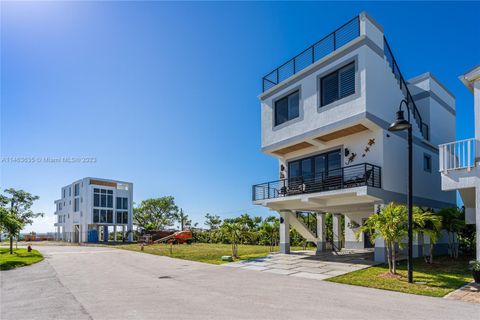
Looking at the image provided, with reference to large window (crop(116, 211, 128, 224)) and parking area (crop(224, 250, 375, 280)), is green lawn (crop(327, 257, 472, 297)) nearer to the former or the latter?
parking area (crop(224, 250, 375, 280))

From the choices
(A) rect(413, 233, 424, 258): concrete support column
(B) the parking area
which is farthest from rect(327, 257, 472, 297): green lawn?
(A) rect(413, 233, 424, 258): concrete support column

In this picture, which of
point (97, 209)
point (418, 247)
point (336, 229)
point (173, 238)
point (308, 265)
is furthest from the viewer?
point (97, 209)

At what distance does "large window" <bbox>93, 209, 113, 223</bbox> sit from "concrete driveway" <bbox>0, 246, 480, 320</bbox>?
4231 cm

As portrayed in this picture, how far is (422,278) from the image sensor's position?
11930 mm

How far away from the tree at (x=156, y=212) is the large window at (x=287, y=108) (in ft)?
137

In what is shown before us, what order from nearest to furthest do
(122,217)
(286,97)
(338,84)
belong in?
(338,84), (286,97), (122,217)

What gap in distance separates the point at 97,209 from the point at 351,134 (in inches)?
1839

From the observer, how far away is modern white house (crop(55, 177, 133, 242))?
53.3 metres

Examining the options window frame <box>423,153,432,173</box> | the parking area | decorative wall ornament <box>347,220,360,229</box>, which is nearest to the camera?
the parking area

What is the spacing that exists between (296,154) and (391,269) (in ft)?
30.0

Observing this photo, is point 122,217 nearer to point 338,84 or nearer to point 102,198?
point 102,198

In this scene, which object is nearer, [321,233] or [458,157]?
[458,157]

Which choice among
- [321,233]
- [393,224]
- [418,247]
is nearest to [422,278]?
[393,224]

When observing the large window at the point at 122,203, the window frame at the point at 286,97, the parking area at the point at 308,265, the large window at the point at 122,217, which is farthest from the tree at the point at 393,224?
the large window at the point at 122,203
